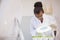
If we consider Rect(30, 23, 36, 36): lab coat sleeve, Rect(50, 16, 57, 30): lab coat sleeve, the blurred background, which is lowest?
Rect(30, 23, 36, 36): lab coat sleeve

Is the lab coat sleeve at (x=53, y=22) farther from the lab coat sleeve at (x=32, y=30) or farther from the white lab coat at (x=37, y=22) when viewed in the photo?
the lab coat sleeve at (x=32, y=30)

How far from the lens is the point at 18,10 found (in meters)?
0.96

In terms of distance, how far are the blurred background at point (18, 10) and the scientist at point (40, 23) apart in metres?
0.04

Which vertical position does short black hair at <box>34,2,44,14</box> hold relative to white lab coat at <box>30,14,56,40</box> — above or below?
above

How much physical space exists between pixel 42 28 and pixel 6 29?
34cm

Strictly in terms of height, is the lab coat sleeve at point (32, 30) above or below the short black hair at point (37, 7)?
below

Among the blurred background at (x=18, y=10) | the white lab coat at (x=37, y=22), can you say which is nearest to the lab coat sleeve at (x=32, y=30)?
the white lab coat at (x=37, y=22)

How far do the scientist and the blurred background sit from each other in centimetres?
4

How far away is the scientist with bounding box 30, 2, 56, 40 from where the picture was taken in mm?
928

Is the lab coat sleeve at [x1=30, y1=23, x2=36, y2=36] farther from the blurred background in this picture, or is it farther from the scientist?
the blurred background

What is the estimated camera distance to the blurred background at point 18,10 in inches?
37.3

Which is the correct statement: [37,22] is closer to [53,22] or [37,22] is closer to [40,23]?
[40,23]

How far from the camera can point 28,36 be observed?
0.93 metres

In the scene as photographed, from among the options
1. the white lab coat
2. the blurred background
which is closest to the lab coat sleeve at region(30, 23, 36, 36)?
the white lab coat
